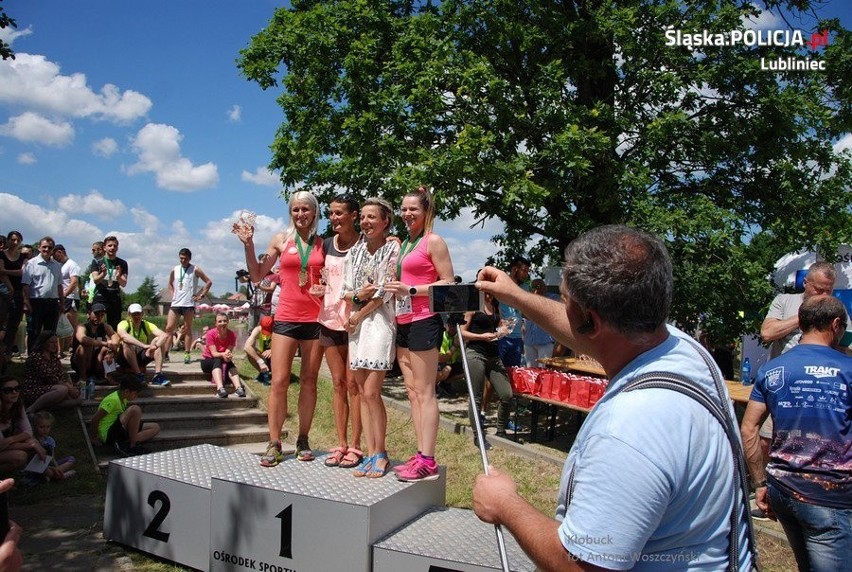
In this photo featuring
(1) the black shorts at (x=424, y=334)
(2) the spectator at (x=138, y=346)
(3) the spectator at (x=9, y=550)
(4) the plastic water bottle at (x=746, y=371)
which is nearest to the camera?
(3) the spectator at (x=9, y=550)

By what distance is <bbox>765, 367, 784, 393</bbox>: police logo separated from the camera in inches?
121

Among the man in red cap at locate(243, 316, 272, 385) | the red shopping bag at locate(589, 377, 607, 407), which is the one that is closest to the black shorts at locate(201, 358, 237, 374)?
the man in red cap at locate(243, 316, 272, 385)

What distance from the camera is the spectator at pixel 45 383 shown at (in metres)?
7.19

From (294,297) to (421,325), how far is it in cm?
102

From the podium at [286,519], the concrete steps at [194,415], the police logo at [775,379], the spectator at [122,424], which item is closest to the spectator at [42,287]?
the concrete steps at [194,415]

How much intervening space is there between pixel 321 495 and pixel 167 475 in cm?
138

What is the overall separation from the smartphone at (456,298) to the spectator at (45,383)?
667 centimetres

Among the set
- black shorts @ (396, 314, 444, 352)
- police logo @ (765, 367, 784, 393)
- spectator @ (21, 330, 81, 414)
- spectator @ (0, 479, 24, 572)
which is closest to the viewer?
spectator @ (0, 479, 24, 572)

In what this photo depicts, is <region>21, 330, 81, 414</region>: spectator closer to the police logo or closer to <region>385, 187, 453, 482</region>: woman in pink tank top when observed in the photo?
<region>385, 187, 453, 482</region>: woman in pink tank top

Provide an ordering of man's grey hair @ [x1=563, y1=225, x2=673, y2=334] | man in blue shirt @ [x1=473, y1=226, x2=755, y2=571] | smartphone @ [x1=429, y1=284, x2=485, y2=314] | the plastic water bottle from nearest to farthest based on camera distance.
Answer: man in blue shirt @ [x1=473, y1=226, x2=755, y2=571], man's grey hair @ [x1=563, y1=225, x2=673, y2=334], smartphone @ [x1=429, y1=284, x2=485, y2=314], the plastic water bottle

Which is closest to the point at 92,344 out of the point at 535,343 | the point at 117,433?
the point at 117,433

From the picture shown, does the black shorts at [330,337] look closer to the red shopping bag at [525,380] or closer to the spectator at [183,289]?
the red shopping bag at [525,380]

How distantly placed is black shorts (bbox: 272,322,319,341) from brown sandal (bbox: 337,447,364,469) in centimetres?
88

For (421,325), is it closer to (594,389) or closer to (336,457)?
(336,457)
